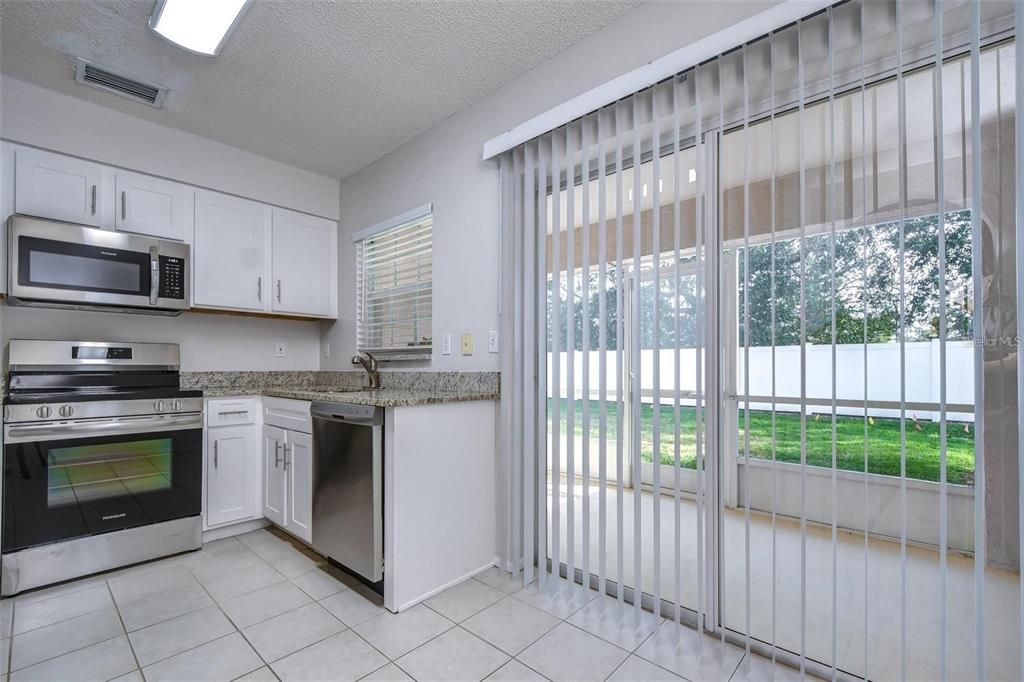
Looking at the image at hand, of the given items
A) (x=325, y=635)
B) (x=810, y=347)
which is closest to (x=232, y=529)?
(x=325, y=635)

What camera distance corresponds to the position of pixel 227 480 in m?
2.85

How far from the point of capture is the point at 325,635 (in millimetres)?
1836

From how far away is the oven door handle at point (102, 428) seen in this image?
222 centimetres

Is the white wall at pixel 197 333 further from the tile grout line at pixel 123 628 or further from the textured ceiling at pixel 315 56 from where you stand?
the tile grout line at pixel 123 628

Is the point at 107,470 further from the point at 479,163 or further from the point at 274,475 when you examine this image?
the point at 479,163

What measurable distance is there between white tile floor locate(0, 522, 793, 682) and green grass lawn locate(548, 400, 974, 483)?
728 mm

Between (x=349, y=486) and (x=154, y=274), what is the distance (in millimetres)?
1814

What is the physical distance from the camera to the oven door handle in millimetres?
2223

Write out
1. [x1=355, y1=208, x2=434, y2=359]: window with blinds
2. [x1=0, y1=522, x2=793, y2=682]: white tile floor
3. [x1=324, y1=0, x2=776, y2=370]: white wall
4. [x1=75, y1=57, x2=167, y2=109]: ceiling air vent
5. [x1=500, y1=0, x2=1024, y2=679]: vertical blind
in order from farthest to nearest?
[x1=355, y1=208, x2=434, y2=359]: window with blinds, [x1=75, y1=57, x2=167, y2=109]: ceiling air vent, [x1=324, y1=0, x2=776, y2=370]: white wall, [x1=0, y1=522, x2=793, y2=682]: white tile floor, [x1=500, y1=0, x2=1024, y2=679]: vertical blind

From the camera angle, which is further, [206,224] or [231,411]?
[206,224]

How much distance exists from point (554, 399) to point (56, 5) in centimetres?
270

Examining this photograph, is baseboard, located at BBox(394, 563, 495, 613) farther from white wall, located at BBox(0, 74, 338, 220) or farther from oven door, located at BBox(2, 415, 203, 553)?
white wall, located at BBox(0, 74, 338, 220)

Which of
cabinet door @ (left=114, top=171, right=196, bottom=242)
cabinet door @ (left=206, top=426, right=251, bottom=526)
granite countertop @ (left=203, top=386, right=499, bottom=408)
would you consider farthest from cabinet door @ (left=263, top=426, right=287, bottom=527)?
cabinet door @ (left=114, top=171, right=196, bottom=242)

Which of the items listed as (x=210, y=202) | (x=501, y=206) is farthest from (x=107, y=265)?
(x=501, y=206)
